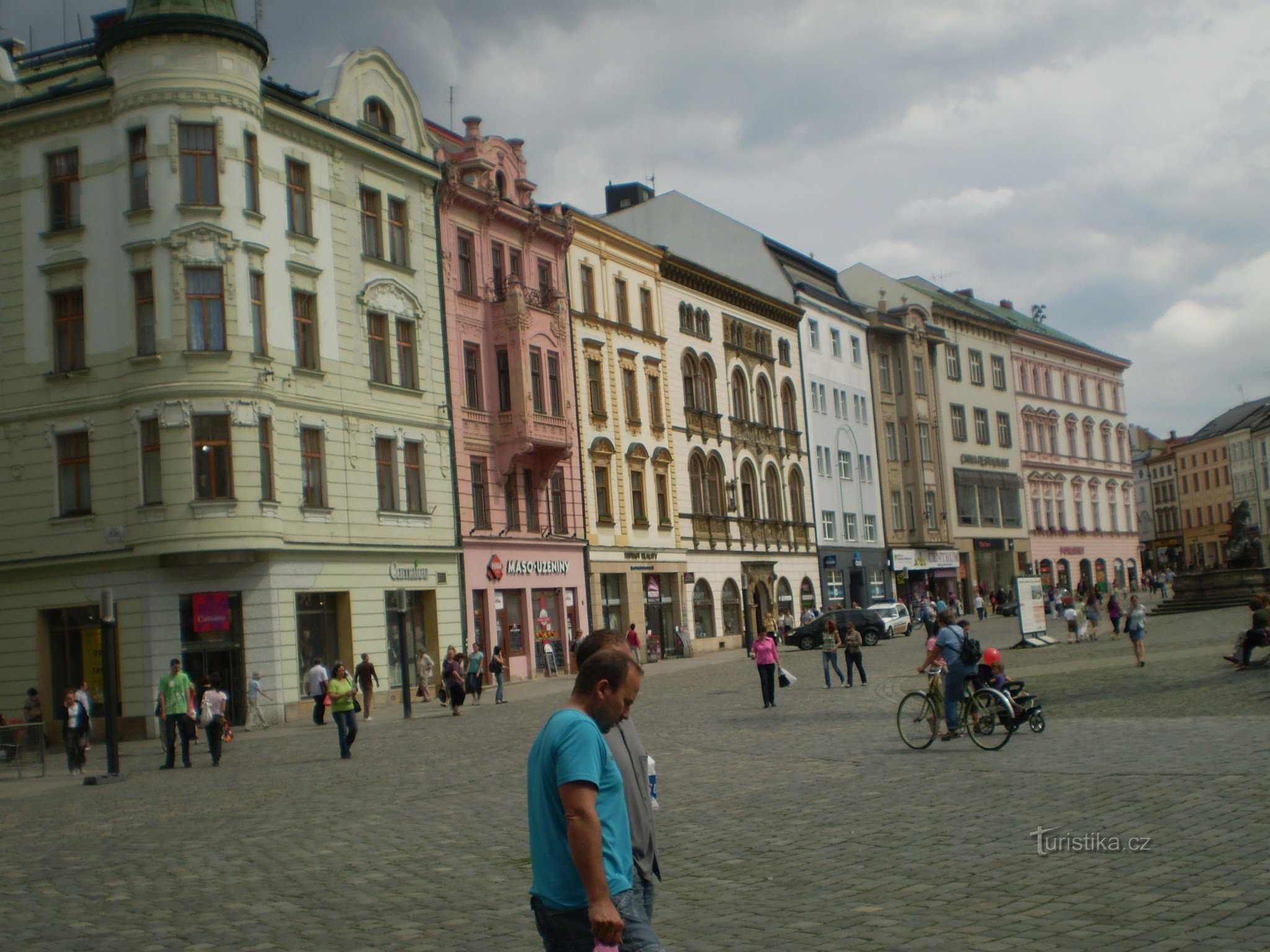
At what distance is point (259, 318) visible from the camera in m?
35.3

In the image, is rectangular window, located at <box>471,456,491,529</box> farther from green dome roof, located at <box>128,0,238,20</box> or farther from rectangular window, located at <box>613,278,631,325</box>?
green dome roof, located at <box>128,0,238,20</box>

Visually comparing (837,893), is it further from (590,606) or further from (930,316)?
(930,316)

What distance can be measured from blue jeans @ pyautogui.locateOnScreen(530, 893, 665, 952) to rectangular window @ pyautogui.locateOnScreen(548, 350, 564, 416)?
42.7 m

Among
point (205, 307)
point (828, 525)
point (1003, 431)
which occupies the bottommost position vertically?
point (828, 525)

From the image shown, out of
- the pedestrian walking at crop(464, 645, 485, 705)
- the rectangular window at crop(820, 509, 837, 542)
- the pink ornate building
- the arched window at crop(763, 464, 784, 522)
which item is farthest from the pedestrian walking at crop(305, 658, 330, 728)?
the rectangular window at crop(820, 509, 837, 542)

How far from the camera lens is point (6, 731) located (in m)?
25.0

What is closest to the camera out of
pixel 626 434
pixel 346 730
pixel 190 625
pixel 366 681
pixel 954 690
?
pixel 954 690

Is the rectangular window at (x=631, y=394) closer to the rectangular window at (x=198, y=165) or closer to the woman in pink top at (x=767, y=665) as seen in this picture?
the rectangular window at (x=198, y=165)

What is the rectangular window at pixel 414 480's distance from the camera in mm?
40938

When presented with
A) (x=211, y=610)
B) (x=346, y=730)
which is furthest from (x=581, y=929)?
(x=211, y=610)

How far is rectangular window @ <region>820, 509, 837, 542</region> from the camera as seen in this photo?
70.9 meters

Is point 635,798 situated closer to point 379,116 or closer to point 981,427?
point 379,116

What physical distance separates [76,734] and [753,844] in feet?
57.2

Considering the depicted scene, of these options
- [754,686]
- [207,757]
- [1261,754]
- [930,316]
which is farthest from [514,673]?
[930,316]
